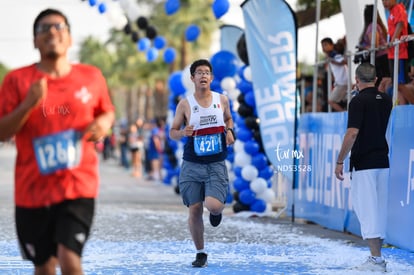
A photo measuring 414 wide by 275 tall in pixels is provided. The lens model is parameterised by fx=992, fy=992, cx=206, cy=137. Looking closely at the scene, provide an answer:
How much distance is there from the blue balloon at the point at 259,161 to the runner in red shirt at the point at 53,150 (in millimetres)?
10189

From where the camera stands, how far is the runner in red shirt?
213 inches

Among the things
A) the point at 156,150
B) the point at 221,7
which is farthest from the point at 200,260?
the point at 156,150

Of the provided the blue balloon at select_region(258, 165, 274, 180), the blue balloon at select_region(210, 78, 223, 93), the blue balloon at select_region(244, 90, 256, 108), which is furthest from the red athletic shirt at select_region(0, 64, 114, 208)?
the blue balloon at select_region(210, 78, 223, 93)

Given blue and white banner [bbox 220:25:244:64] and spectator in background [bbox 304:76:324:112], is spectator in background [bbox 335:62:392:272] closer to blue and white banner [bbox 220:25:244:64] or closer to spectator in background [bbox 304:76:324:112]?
spectator in background [bbox 304:76:324:112]

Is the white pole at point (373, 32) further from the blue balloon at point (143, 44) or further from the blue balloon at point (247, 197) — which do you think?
the blue balloon at point (143, 44)

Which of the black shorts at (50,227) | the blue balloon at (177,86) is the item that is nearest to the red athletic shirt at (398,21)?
the black shorts at (50,227)

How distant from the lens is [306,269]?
29.2 ft

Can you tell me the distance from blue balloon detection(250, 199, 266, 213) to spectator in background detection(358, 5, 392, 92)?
3.67m

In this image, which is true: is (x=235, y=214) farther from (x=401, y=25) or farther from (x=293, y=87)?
(x=401, y=25)

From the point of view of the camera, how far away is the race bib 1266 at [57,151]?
5.42m

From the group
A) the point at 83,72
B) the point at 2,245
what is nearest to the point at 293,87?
the point at 2,245

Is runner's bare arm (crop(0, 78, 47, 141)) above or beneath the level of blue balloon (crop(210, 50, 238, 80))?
beneath

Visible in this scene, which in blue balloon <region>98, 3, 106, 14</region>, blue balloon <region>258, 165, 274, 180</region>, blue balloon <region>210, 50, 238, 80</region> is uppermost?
blue balloon <region>98, 3, 106, 14</region>

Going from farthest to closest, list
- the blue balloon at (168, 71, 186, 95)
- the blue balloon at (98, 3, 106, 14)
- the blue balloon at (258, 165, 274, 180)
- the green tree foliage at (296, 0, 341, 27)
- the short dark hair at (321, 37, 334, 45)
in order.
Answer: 1. the blue balloon at (168, 71, 186, 95)
2. the blue balloon at (98, 3, 106, 14)
3. the blue balloon at (258, 165, 274, 180)
4. the green tree foliage at (296, 0, 341, 27)
5. the short dark hair at (321, 37, 334, 45)
